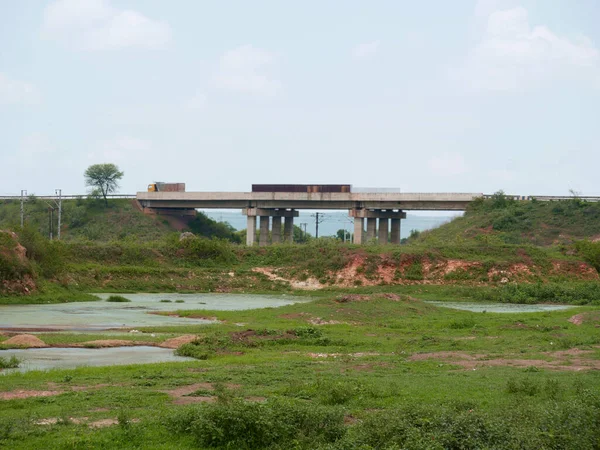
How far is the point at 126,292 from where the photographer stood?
60.1m

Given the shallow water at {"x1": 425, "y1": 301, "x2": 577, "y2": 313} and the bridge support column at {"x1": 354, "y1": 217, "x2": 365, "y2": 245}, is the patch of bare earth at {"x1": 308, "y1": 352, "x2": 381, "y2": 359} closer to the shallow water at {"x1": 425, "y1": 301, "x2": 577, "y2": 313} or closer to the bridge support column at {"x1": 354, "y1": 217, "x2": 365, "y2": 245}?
Answer: the shallow water at {"x1": 425, "y1": 301, "x2": 577, "y2": 313}

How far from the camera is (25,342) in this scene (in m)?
25.5

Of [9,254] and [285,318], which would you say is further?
[9,254]

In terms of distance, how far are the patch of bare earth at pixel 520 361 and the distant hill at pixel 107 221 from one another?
253 feet

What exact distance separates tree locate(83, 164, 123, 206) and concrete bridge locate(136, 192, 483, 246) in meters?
27.6

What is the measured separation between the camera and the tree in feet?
409

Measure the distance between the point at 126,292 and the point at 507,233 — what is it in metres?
49.4

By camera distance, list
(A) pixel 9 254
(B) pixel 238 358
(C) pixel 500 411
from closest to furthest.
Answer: (C) pixel 500 411 → (B) pixel 238 358 → (A) pixel 9 254

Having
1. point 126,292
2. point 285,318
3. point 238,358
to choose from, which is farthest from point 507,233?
point 238,358

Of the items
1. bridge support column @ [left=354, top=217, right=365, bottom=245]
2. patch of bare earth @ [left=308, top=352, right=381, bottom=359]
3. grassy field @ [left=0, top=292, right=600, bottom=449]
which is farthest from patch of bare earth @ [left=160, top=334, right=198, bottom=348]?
bridge support column @ [left=354, top=217, right=365, bottom=245]

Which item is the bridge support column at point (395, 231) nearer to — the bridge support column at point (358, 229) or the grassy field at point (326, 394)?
the bridge support column at point (358, 229)

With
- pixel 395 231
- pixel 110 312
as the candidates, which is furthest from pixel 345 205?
pixel 110 312

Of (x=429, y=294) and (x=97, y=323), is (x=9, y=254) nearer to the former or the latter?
(x=97, y=323)

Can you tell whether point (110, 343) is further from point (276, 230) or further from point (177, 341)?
point (276, 230)
